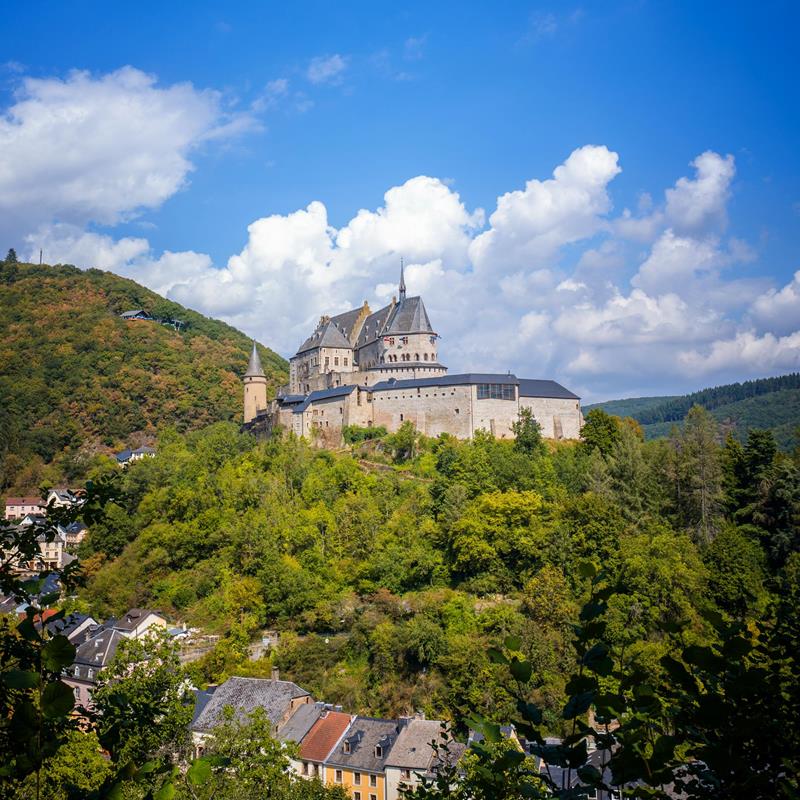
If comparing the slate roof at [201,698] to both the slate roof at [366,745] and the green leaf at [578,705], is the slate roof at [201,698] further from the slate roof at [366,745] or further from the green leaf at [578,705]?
the green leaf at [578,705]

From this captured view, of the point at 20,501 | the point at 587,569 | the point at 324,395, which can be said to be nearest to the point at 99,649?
the point at 324,395

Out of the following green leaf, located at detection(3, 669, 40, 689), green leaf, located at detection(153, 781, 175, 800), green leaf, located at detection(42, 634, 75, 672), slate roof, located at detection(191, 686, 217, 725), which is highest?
green leaf, located at detection(42, 634, 75, 672)

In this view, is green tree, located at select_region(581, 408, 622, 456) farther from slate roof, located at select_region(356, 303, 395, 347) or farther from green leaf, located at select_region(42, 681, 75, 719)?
green leaf, located at select_region(42, 681, 75, 719)

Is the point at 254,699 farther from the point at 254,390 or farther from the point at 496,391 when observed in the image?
the point at 254,390

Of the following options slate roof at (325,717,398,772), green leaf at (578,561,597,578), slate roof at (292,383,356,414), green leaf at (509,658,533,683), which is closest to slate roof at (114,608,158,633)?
slate roof at (325,717,398,772)

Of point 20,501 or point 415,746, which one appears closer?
point 415,746

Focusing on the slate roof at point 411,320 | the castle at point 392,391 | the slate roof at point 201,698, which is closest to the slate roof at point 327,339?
the castle at point 392,391
